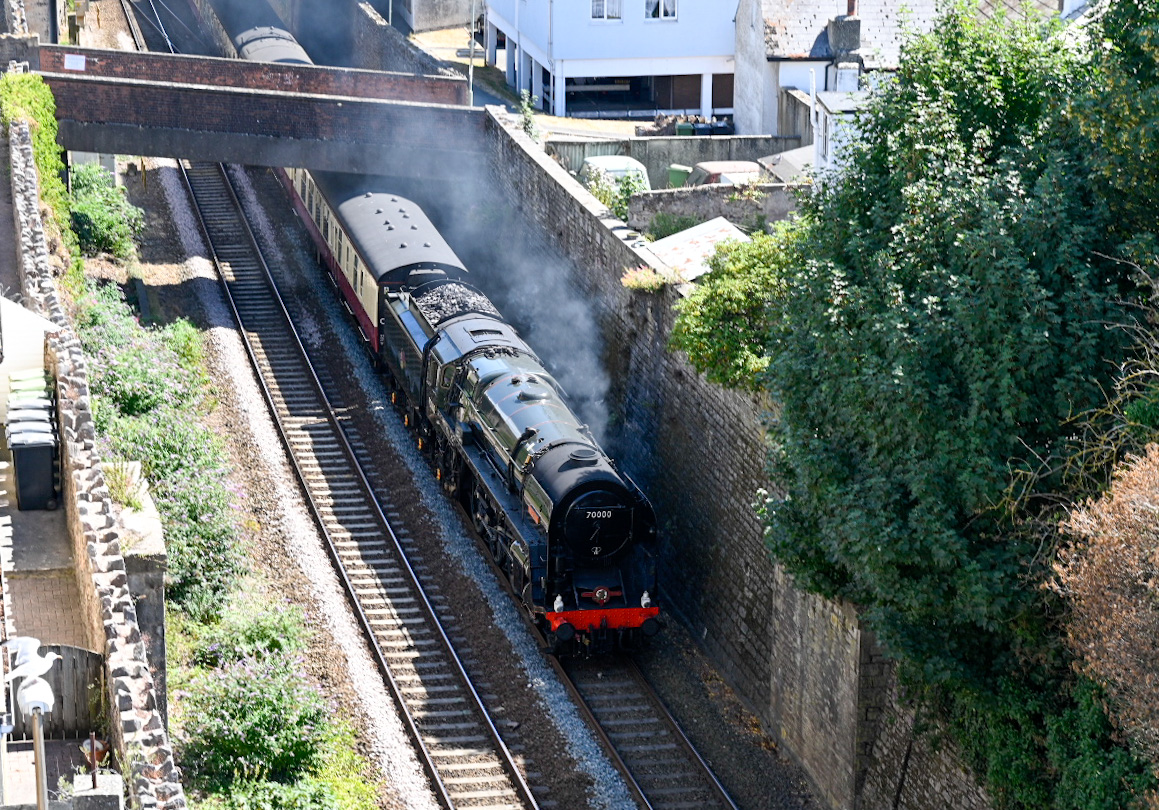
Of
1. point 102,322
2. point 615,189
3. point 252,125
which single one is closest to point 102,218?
point 252,125

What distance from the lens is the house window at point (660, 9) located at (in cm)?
4584

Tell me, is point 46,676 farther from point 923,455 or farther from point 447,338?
point 447,338

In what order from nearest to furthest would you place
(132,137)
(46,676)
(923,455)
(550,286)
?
(46,676)
(923,455)
(550,286)
(132,137)

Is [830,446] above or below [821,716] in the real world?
above

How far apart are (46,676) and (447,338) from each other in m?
12.7

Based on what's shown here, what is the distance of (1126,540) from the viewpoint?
42.9 ft

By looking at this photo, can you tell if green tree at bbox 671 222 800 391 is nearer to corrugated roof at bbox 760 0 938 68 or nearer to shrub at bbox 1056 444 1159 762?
shrub at bbox 1056 444 1159 762

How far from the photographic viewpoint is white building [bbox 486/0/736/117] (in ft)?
150

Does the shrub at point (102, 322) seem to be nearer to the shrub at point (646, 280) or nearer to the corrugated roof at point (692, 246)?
the shrub at point (646, 280)

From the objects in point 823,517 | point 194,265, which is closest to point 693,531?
point 823,517

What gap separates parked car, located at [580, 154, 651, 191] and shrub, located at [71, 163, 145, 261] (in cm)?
1109

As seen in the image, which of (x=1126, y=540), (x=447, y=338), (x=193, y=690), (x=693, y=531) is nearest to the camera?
(x=1126, y=540)

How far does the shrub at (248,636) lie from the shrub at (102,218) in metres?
16.9

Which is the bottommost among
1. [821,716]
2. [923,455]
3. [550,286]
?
[821,716]
